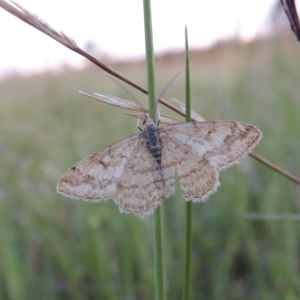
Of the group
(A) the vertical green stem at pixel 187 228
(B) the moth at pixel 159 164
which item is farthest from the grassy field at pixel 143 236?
(A) the vertical green stem at pixel 187 228

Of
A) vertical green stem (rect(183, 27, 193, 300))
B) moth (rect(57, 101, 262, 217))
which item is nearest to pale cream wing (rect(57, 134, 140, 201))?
moth (rect(57, 101, 262, 217))

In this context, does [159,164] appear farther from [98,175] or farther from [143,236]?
[143,236]

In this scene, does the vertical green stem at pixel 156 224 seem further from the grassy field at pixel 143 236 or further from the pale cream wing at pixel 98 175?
the grassy field at pixel 143 236

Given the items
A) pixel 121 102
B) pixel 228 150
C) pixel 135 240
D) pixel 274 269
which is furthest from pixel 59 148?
pixel 121 102

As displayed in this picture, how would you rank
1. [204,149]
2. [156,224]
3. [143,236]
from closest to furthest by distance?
[156,224], [204,149], [143,236]

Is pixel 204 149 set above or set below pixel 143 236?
above

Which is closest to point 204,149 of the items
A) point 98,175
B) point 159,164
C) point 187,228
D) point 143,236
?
point 159,164
